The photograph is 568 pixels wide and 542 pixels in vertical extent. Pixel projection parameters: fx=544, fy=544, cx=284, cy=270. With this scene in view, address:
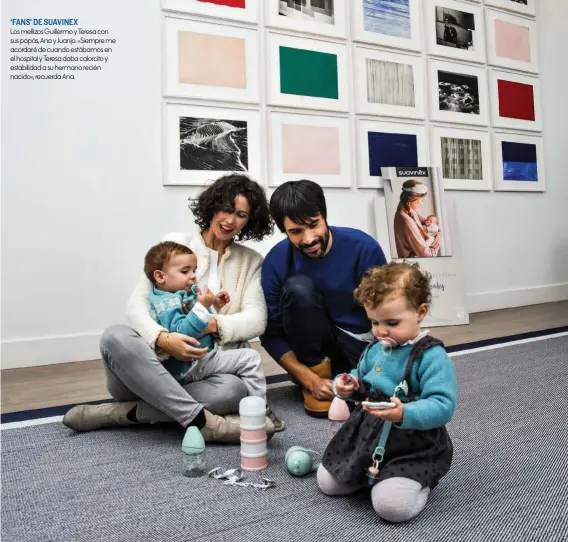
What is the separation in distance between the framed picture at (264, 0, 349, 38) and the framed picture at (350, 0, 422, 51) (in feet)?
0.35

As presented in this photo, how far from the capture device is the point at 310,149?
323 centimetres

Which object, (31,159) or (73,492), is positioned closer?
(73,492)

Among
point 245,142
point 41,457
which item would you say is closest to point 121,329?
point 41,457

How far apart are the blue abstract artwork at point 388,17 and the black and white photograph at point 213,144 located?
1152 millimetres

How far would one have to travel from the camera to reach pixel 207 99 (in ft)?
9.60

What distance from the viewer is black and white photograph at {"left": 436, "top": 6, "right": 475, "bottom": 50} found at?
3732mm

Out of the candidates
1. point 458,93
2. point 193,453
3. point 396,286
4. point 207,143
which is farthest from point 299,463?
point 458,93

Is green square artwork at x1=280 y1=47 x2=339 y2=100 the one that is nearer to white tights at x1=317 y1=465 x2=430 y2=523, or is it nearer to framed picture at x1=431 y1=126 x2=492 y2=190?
framed picture at x1=431 y1=126 x2=492 y2=190

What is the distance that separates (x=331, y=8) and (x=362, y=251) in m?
2.15

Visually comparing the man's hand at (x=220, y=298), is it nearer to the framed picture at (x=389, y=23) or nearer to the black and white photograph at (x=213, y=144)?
the black and white photograph at (x=213, y=144)

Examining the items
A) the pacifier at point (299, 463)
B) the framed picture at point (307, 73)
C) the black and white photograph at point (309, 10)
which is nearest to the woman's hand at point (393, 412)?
the pacifier at point (299, 463)

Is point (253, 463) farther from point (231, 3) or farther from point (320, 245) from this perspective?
point (231, 3)

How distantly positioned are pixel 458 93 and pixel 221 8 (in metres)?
1.77

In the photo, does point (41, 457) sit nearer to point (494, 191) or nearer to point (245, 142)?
point (245, 142)
